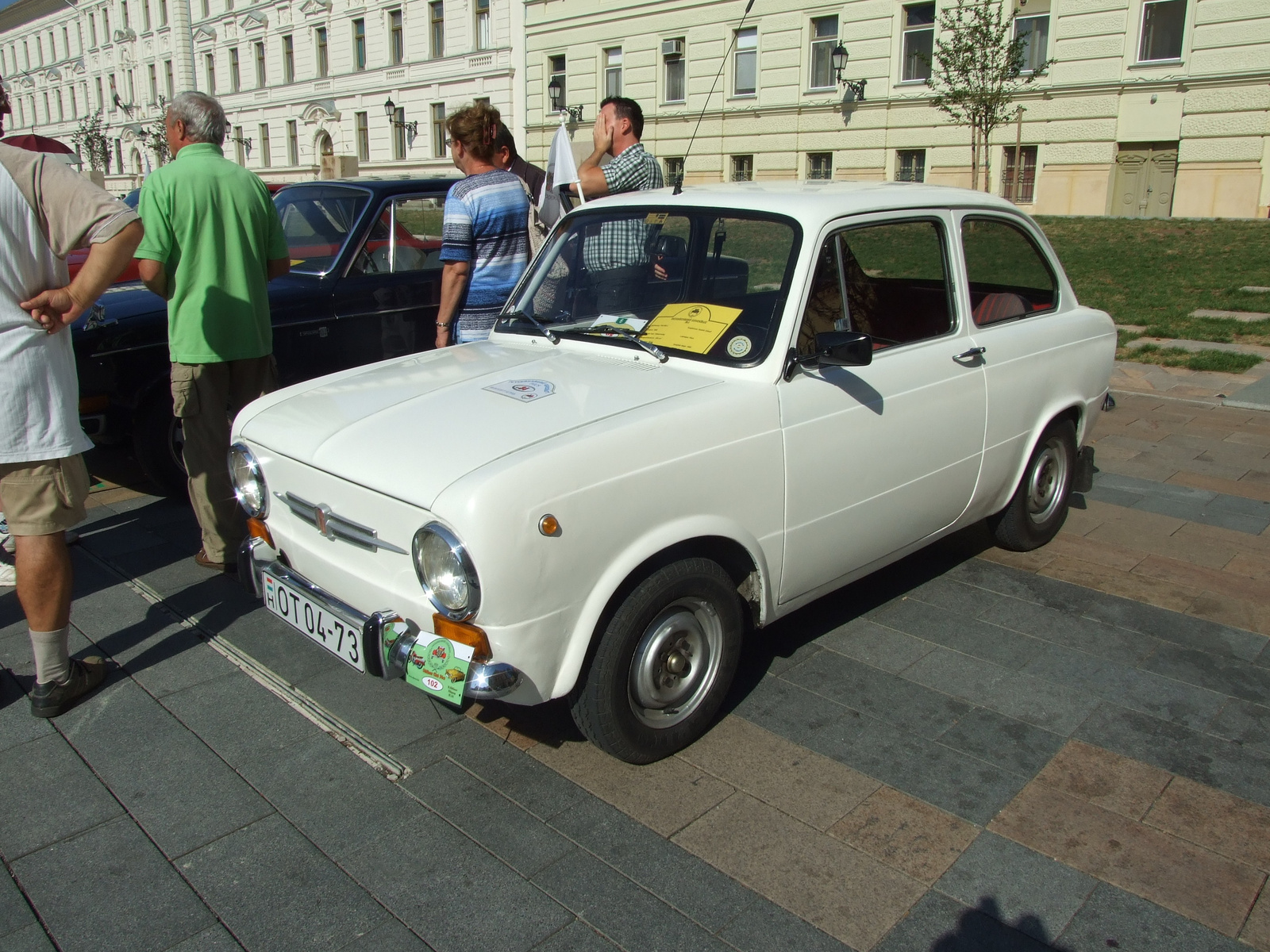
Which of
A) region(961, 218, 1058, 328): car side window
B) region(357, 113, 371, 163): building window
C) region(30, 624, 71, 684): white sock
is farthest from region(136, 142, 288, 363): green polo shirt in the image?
region(357, 113, 371, 163): building window

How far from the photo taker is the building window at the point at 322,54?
46906mm

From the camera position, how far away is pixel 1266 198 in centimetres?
2289

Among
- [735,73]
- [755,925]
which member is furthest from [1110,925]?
[735,73]

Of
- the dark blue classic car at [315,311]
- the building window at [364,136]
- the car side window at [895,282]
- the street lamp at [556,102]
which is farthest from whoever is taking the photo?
the building window at [364,136]

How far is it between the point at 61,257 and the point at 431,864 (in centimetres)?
231

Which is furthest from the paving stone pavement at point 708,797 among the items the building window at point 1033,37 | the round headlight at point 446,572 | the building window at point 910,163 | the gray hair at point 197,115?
the building window at point 910,163

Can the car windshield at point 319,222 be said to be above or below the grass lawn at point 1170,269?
above

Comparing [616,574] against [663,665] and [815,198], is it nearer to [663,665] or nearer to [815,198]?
[663,665]

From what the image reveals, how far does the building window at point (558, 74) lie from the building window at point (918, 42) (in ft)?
43.0

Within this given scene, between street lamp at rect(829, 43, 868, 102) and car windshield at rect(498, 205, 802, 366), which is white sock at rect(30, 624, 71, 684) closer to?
car windshield at rect(498, 205, 802, 366)

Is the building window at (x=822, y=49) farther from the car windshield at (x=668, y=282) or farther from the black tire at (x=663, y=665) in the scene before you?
the black tire at (x=663, y=665)

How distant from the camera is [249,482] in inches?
130

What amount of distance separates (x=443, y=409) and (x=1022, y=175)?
1078 inches

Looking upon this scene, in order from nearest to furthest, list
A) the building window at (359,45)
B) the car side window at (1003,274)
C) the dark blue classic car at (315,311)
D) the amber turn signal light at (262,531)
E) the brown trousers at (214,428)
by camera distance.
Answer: the amber turn signal light at (262,531) < the car side window at (1003,274) < the brown trousers at (214,428) < the dark blue classic car at (315,311) < the building window at (359,45)
